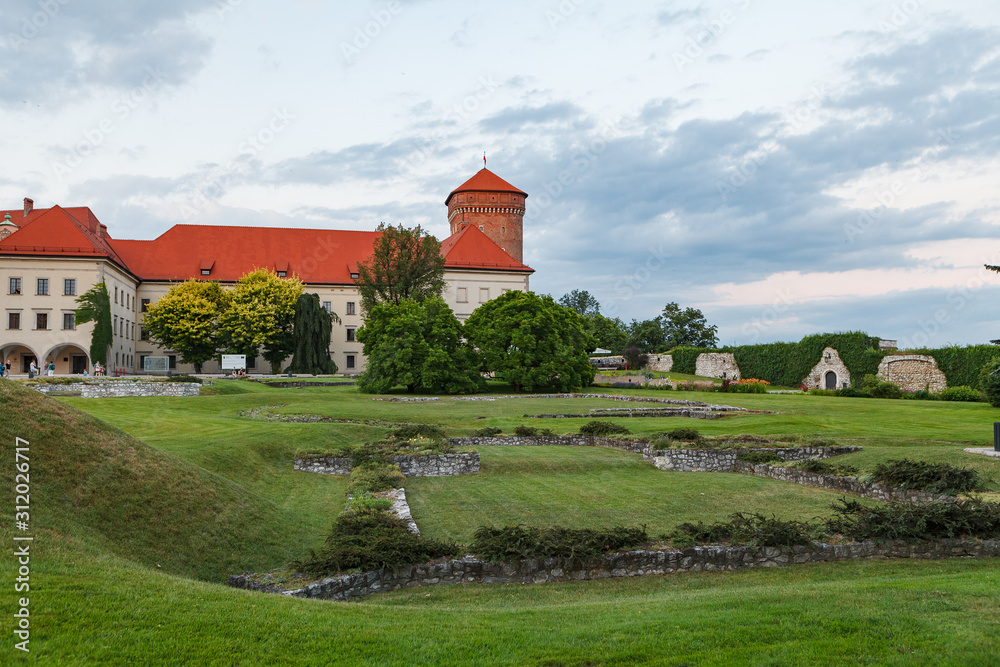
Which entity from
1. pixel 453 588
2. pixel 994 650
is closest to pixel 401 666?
pixel 453 588

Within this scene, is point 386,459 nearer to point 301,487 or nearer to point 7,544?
point 301,487

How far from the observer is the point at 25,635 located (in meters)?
5.10

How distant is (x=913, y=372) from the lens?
4516 centimetres

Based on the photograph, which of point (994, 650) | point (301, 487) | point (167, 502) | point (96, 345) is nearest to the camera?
point (994, 650)

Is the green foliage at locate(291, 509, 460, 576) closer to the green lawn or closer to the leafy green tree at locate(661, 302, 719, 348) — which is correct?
the green lawn

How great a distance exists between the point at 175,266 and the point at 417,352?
40686 millimetres

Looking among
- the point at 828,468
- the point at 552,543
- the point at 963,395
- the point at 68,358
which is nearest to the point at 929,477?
the point at 828,468

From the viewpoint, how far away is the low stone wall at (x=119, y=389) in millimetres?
31938

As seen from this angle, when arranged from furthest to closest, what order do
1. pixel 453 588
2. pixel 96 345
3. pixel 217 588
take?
pixel 96 345, pixel 453 588, pixel 217 588

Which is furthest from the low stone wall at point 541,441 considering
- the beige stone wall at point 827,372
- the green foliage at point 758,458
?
the beige stone wall at point 827,372

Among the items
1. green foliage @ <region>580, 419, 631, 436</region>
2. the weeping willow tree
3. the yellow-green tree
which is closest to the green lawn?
green foliage @ <region>580, 419, 631, 436</region>

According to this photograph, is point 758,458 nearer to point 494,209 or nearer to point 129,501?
point 129,501

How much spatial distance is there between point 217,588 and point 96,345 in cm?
5851

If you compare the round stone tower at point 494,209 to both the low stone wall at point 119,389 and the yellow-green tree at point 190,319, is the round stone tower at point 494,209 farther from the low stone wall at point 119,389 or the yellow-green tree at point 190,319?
the low stone wall at point 119,389
